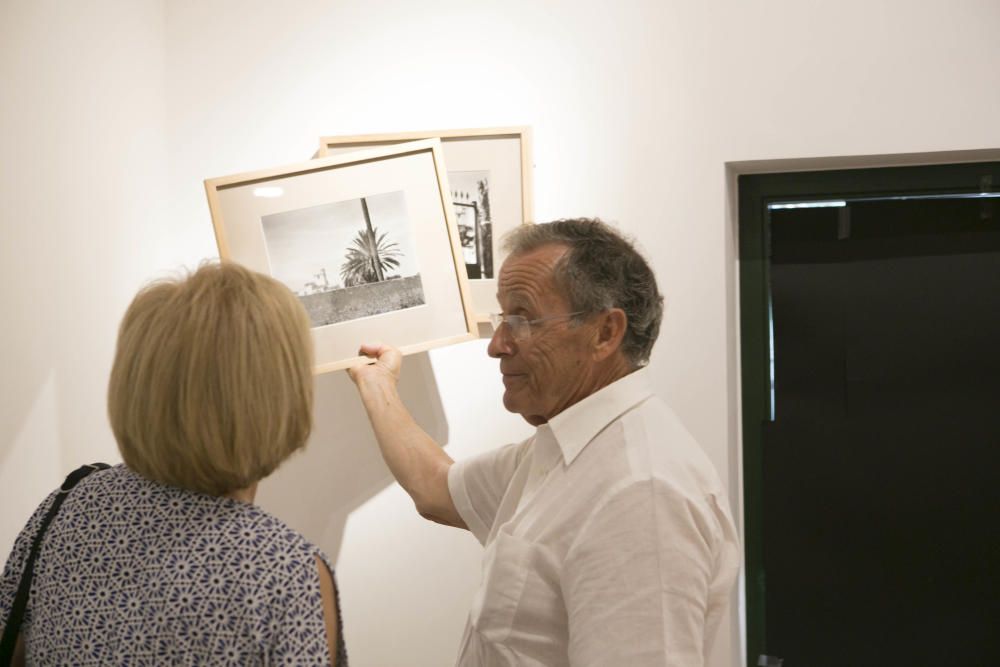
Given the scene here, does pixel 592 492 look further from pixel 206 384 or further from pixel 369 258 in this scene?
pixel 369 258

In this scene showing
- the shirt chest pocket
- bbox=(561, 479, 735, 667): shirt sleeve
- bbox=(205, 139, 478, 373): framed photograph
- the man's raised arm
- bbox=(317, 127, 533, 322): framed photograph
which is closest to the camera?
bbox=(561, 479, 735, 667): shirt sleeve

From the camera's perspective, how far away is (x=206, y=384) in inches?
33.6

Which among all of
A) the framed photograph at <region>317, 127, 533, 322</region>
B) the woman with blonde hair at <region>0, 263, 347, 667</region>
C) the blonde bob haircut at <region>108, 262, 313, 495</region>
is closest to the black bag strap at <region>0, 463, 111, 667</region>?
the woman with blonde hair at <region>0, 263, 347, 667</region>

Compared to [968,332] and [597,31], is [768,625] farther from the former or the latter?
[597,31]

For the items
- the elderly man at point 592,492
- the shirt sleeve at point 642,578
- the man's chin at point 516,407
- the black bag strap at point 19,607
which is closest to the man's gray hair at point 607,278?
the elderly man at point 592,492

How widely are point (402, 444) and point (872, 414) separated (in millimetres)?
1016

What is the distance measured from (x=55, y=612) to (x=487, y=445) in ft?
3.53

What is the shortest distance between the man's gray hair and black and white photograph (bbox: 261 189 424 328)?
460 millimetres

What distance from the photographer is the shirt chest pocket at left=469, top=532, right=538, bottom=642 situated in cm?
110

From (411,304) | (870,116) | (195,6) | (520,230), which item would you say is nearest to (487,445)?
(411,304)

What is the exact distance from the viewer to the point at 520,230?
52.7 inches

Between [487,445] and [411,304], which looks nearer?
[411,304]

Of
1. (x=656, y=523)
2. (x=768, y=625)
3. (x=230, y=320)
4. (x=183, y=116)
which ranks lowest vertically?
(x=768, y=625)

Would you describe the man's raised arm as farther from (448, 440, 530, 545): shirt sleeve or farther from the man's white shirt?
the man's white shirt
